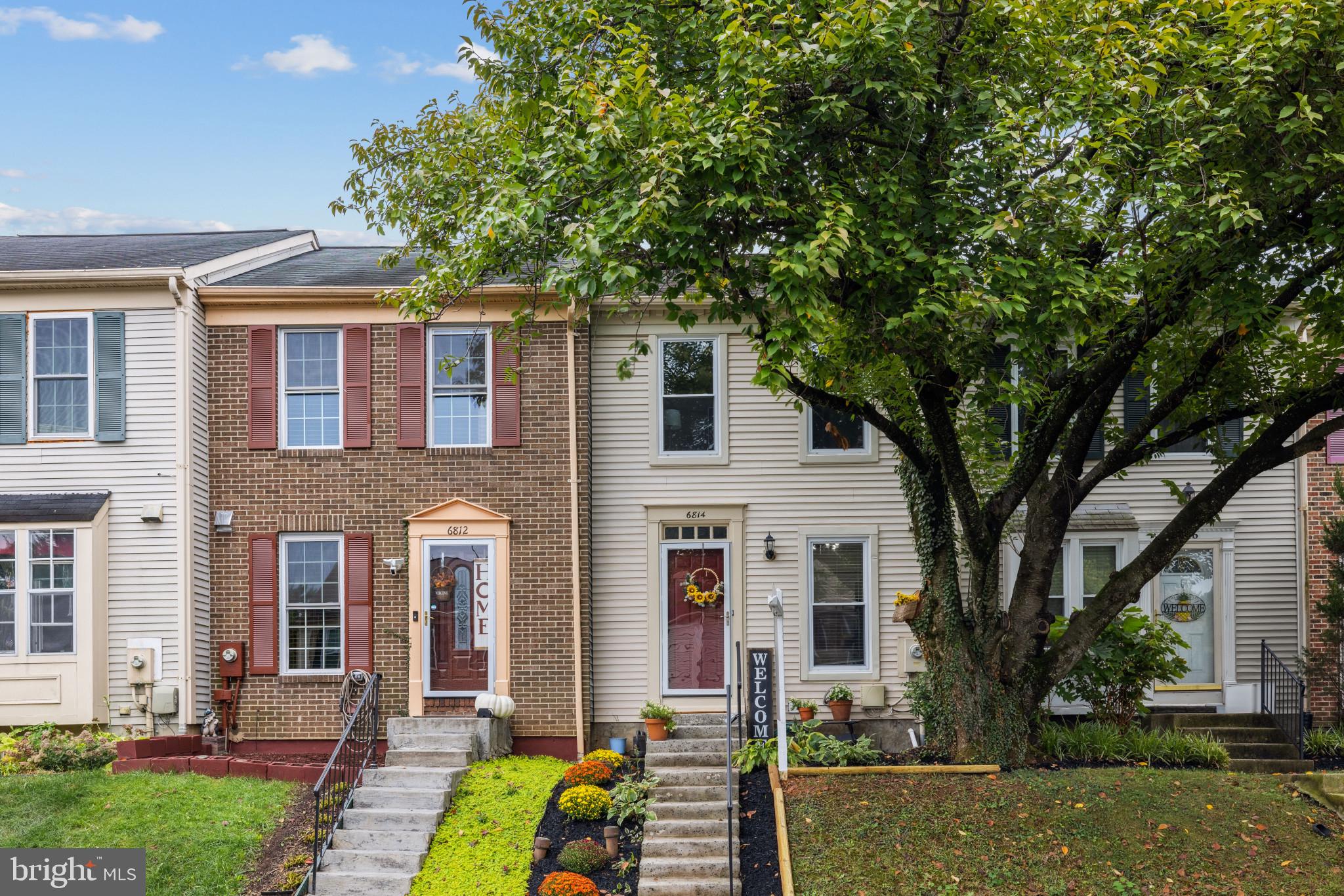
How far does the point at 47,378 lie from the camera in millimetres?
13750

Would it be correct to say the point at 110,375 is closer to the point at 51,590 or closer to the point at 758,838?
the point at 51,590

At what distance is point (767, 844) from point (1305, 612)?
8373 millimetres

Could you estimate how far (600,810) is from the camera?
1134cm

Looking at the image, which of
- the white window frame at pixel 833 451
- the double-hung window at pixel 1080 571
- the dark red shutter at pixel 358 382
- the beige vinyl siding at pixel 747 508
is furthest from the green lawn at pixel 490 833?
the double-hung window at pixel 1080 571

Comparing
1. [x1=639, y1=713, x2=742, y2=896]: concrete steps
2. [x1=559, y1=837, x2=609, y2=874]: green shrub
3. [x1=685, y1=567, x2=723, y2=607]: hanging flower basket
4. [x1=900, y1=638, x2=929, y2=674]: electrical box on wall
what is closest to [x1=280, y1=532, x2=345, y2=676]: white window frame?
[x1=639, y1=713, x2=742, y2=896]: concrete steps

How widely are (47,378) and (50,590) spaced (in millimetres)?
2614

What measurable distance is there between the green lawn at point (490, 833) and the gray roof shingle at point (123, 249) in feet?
24.2

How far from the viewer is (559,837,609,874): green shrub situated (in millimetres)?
10422

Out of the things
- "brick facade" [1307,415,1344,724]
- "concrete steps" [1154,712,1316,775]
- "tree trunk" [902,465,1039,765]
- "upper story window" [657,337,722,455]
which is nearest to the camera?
"tree trunk" [902,465,1039,765]

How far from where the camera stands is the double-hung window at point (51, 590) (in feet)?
43.9

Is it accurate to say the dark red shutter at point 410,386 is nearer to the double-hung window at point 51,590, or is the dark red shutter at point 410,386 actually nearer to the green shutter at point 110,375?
the green shutter at point 110,375

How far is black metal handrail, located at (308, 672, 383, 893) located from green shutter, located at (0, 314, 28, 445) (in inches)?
208

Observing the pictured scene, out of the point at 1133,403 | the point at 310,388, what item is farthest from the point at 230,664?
the point at 1133,403

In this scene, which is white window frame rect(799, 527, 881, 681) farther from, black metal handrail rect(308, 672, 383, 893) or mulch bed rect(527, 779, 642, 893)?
black metal handrail rect(308, 672, 383, 893)
